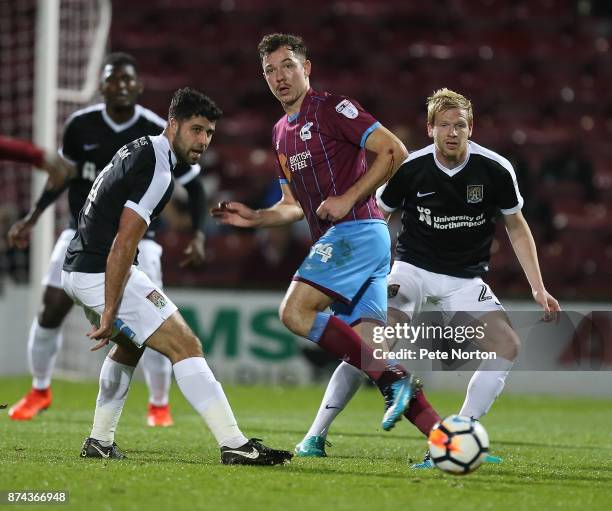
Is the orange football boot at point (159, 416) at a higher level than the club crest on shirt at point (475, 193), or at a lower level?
lower

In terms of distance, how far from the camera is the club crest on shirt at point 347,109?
5.62 meters

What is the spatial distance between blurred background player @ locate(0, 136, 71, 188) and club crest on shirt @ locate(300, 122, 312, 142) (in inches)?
58.7

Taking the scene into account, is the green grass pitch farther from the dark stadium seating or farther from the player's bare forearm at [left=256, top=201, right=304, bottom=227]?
the dark stadium seating

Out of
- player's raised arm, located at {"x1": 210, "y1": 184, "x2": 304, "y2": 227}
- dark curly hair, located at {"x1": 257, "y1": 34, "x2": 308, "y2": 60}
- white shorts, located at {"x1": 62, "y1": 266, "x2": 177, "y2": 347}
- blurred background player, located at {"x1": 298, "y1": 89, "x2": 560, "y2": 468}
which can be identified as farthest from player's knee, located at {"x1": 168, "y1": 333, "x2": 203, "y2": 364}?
dark curly hair, located at {"x1": 257, "y1": 34, "x2": 308, "y2": 60}

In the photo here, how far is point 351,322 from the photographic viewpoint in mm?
5730

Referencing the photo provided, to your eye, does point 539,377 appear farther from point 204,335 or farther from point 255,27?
point 255,27

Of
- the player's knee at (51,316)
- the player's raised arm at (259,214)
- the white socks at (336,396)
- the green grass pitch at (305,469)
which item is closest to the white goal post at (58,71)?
the green grass pitch at (305,469)

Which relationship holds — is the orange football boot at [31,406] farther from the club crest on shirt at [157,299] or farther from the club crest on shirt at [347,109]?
the club crest on shirt at [347,109]

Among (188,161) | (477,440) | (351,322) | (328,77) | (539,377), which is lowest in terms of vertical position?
(539,377)

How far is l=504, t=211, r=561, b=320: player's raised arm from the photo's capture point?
5.89 m

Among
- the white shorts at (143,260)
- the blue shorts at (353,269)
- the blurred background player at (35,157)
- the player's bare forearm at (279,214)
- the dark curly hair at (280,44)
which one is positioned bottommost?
the white shorts at (143,260)

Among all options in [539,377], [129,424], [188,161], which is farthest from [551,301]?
[539,377]

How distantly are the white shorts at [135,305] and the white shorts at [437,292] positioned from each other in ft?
4.63

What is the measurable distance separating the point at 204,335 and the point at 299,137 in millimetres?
6127
